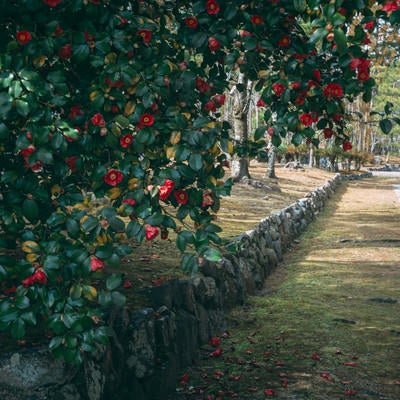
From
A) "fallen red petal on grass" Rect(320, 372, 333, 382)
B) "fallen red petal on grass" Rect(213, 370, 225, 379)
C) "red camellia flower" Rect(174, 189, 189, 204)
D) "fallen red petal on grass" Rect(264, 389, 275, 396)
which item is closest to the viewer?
"red camellia flower" Rect(174, 189, 189, 204)

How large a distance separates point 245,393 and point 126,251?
2.87 metres

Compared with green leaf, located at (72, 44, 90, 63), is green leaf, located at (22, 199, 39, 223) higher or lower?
lower

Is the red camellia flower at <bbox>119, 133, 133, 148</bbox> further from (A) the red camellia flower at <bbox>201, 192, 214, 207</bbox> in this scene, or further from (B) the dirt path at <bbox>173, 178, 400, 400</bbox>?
(B) the dirt path at <bbox>173, 178, 400, 400</bbox>

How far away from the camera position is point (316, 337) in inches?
267

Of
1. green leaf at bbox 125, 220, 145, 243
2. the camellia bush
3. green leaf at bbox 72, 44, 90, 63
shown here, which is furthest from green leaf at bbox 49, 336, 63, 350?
green leaf at bbox 72, 44, 90, 63

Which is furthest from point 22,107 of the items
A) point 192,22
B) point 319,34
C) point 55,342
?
point 319,34

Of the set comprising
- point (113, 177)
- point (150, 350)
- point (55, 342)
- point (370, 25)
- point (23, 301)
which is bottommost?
point (150, 350)

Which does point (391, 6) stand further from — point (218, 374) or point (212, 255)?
point (218, 374)

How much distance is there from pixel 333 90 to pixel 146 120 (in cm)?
109

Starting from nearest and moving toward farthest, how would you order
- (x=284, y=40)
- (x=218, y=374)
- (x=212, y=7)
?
(x=212, y=7)
(x=284, y=40)
(x=218, y=374)

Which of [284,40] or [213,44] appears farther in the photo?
[284,40]

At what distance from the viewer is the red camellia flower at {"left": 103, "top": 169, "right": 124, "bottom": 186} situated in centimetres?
291

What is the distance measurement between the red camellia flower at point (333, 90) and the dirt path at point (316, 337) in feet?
10.2

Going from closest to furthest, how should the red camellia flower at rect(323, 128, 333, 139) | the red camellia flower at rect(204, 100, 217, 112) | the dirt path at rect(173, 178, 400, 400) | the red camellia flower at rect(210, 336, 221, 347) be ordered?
the red camellia flower at rect(323, 128, 333, 139) < the red camellia flower at rect(204, 100, 217, 112) < the dirt path at rect(173, 178, 400, 400) < the red camellia flower at rect(210, 336, 221, 347)
